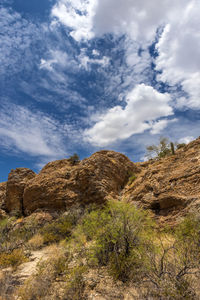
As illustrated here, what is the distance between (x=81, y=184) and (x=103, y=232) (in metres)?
7.75

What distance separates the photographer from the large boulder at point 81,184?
1205 cm

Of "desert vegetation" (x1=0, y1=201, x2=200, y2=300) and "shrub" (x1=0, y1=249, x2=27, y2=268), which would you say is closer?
"desert vegetation" (x1=0, y1=201, x2=200, y2=300)

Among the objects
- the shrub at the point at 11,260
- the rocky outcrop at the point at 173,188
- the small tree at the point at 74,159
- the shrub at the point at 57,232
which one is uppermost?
the small tree at the point at 74,159

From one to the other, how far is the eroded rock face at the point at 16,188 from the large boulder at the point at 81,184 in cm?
127

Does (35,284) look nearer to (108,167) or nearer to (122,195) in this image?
(122,195)

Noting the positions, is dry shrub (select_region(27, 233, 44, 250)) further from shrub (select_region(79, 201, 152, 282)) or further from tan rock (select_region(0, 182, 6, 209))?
tan rock (select_region(0, 182, 6, 209))

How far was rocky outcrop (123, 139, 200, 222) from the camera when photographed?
740 cm

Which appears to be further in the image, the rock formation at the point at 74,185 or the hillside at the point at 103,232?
the rock formation at the point at 74,185

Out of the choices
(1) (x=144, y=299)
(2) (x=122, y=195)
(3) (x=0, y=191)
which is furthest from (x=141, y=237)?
(3) (x=0, y=191)

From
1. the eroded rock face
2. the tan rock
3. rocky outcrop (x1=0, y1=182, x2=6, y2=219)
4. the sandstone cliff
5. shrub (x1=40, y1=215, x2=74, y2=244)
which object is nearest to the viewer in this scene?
the sandstone cliff

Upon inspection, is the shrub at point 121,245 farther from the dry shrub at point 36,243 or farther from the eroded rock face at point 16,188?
the eroded rock face at point 16,188

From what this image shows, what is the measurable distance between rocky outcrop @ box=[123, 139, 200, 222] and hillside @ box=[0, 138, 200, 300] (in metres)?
0.05

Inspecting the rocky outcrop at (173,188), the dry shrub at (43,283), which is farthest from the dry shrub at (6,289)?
the rocky outcrop at (173,188)

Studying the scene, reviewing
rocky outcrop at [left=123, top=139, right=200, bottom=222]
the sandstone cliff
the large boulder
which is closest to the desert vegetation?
rocky outcrop at [left=123, top=139, right=200, bottom=222]
